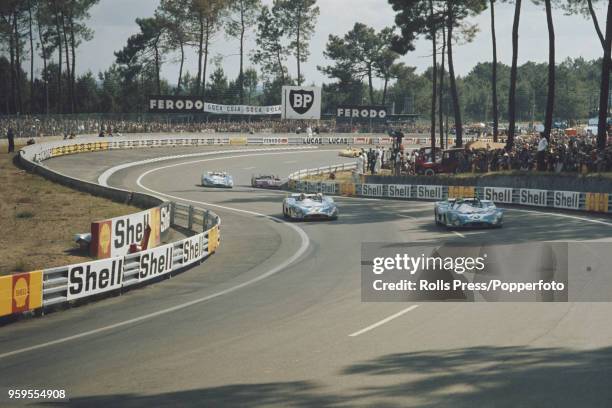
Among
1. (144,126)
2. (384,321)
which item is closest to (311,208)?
(384,321)

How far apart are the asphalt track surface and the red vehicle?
30.4 m

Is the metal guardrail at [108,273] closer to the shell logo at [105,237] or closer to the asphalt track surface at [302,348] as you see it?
the asphalt track surface at [302,348]

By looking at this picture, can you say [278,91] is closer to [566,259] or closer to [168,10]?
[168,10]

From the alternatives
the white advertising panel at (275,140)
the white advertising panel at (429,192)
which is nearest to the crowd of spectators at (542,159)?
the white advertising panel at (429,192)

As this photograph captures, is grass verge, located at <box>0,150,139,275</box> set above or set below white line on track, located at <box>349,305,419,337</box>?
below

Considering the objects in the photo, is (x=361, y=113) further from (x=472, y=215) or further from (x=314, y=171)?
(x=472, y=215)

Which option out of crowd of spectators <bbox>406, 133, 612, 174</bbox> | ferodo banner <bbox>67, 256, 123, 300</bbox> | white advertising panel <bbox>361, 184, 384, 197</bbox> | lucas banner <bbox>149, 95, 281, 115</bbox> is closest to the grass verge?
ferodo banner <bbox>67, 256, 123, 300</bbox>

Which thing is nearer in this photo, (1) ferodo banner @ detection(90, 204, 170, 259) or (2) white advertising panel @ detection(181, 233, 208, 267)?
(2) white advertising panel @ detection(181, 233, 208, 267)

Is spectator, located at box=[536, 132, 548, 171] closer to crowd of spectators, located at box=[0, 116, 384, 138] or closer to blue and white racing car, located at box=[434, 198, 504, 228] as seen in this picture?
blue and white racing car, located at box=[434, 198, 504, 228]

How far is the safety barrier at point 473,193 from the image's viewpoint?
38.5m

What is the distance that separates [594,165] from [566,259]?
20635 millimetres

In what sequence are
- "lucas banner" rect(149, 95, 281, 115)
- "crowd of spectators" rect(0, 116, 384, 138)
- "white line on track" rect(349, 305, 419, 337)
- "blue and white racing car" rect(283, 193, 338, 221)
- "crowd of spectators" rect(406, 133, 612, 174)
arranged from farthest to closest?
"lucas banner" rect(149, 95, 281, 115) < "crowd of spectators" rect(0, 116, 384, 138) < "crowd of spectators" rect(406, 133, 612, 174) < "blue and white racing car" rect(283, 193, 338, 221) < "white line on track" rect(349, 305, 419, 337)

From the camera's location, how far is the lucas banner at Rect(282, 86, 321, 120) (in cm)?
10619

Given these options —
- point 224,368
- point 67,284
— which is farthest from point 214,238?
point 224,368
